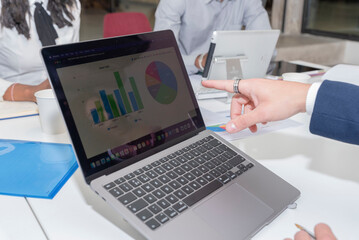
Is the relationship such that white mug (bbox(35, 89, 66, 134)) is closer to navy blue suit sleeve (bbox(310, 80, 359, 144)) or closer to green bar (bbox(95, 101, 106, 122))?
green bar (bbox(95, 101, 106, 122))

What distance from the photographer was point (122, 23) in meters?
2.12

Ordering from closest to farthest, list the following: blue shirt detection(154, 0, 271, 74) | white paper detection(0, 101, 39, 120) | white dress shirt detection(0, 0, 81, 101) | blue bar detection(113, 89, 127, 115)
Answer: blue bar detection(113, 89, 127, 115) < white paper detection(0, 101, 39, 120) < white dress shirt detection(0, 0, 81, 101) < blue shirt detection(154, 0, 271, 74)

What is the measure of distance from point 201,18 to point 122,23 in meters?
0.50

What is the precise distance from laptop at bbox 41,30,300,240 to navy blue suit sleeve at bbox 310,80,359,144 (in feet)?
0.49

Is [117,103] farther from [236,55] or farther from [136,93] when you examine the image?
[236,55]

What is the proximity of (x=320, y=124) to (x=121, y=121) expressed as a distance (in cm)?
40

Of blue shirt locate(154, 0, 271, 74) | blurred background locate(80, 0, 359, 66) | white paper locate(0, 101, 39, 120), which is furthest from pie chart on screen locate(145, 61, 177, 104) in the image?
blurred background locate(80, 0, 359, 66)

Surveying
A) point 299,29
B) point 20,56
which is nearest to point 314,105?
point 20,56

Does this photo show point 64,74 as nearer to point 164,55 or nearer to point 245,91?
point 164,55

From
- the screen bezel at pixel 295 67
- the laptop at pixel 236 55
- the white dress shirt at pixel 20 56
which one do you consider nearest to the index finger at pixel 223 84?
the laptop at pixel 236 55

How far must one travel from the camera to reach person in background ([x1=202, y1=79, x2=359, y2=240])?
64 centimetres

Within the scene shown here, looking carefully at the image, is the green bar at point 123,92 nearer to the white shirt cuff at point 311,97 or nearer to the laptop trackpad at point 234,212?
the laptop trackpad at point 234,212

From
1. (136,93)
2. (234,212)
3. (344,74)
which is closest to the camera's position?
(234,212)

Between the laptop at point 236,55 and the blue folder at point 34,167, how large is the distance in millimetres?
587
